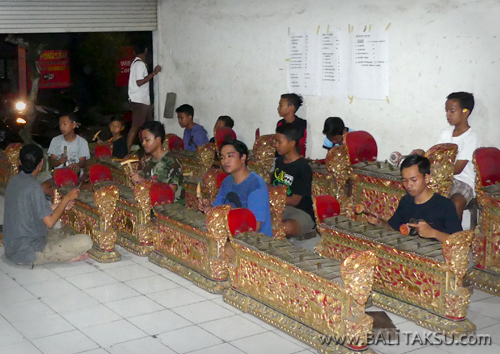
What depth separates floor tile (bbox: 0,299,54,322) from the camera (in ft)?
17.0

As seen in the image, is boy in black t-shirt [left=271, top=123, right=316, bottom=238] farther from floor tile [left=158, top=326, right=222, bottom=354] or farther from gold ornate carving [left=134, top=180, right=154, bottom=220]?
floor tile [left=158, top=326, right=222, bottom=354]

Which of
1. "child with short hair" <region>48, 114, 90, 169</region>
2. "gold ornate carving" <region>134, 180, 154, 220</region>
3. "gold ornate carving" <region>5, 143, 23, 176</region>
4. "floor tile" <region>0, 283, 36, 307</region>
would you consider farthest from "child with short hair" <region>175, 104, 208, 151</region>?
"floor tile" <region>0, 283, 36, 307</region>

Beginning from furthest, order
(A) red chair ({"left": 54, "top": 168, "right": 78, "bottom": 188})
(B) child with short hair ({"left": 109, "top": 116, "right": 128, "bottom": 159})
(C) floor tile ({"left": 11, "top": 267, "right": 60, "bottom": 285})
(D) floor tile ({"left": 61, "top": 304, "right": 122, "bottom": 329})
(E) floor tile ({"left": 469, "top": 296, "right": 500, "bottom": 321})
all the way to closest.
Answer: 1. (B) child with short hair ({"left": 109, "top": 116, "right": 128, "bottom": 159})
2. (A) red chair ({"left": 54, "top": 168, "right": 78, "bottom": 188})
3. (C) floor tile ({"left": 11, "top": 267, "right": 60, "bottom": 285})
4. (E) floor tile ({"left": 469, "top": 296, "right": 500, "bottom": 321})
5. (D) floor tile ({"left": 61, "top": 304, "right": 122, "bottom": 329})

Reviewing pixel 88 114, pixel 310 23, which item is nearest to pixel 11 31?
pixel 88 114

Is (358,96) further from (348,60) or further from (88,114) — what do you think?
(88,114)

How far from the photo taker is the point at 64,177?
7.55 metres

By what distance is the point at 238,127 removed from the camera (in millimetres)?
10008

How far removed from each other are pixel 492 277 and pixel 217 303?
7.92ft

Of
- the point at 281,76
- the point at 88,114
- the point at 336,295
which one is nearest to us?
the point at 336,295

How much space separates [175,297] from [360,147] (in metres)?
2.67

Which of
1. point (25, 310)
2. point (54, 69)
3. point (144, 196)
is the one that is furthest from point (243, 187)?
point (54, 69)

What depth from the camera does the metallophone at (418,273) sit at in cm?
461

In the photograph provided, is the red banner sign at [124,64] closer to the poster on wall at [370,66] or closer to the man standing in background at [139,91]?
the man standing in background at [139,91]

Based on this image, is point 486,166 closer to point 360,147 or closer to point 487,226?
point 487,226
